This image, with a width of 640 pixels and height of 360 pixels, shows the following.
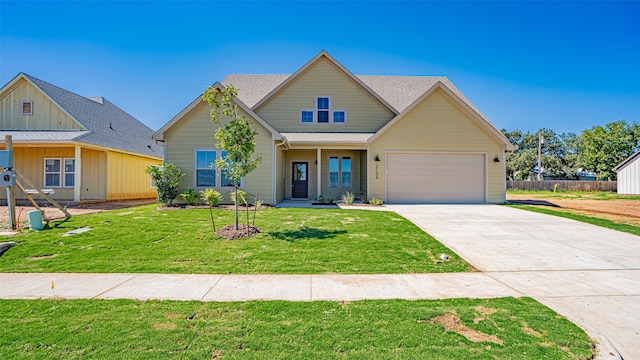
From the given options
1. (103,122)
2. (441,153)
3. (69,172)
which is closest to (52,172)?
(69,172)

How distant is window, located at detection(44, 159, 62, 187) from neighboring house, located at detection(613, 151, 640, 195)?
41423 millimetres

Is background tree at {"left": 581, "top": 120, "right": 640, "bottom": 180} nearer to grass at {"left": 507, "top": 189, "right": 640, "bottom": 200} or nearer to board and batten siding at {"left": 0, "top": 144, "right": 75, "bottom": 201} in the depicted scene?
grass at {"left": 507, "top": 189, "right": 640, "bottom": 200}

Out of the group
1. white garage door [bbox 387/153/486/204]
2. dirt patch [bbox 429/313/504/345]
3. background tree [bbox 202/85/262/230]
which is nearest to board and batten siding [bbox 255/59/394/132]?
white garage door [bbox 387/153/486/204]

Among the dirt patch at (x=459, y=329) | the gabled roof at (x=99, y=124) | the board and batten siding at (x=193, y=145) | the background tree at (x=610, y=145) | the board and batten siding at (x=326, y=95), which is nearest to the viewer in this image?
the dirt patch at (x=459, y=329)

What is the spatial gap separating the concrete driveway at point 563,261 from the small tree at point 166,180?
9.60 meters

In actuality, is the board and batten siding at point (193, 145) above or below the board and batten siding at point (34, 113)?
below

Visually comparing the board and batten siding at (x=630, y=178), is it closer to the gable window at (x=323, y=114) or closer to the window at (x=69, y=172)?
the gable window at (x=323, y=114)

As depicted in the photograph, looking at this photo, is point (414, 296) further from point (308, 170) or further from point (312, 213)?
point (308, 170)

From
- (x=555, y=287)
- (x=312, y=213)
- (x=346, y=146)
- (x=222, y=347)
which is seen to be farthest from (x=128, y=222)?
(x=555, y=287)

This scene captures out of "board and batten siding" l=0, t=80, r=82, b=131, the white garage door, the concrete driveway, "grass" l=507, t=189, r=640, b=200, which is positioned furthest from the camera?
"grass" l=507, t=189, r=640, b=200

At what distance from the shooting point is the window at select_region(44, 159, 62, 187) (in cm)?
1577

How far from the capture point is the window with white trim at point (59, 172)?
15.8m

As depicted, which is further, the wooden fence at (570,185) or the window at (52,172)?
the wooden fence at (570,185)

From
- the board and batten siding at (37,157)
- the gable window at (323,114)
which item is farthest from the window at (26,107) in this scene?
the gable window at (323,114)
